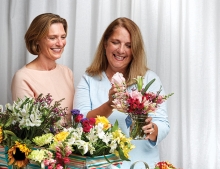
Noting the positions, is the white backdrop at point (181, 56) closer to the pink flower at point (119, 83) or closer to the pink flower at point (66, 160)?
the pink flower at point (119, 83)

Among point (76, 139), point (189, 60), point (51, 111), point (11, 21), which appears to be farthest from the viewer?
point (11, 21)

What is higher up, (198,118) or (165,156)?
(198,118)

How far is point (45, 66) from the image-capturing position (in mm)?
2625

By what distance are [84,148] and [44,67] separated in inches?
45.4

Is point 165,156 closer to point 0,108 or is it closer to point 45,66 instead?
point 45,66

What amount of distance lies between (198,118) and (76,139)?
168 centimetres

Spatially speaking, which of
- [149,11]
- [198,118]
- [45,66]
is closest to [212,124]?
[198,118]

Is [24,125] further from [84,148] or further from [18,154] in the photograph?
[84,148]

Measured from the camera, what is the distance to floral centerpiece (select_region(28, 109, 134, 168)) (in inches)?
62.2

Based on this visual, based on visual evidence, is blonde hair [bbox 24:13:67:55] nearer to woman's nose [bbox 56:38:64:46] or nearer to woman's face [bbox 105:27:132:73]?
woman's nose [bbox 56:38:64:46]

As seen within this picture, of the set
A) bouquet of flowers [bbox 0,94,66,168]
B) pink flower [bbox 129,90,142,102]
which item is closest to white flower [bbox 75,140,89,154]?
bouquet of flowers [bbox 0,94,66,168]

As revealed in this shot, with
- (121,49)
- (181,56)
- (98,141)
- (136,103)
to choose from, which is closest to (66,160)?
(98,141)

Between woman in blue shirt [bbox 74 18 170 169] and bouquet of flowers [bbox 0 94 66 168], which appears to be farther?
woman in blue shirt [bbox 74 18 170 169]

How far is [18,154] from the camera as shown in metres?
1.66
